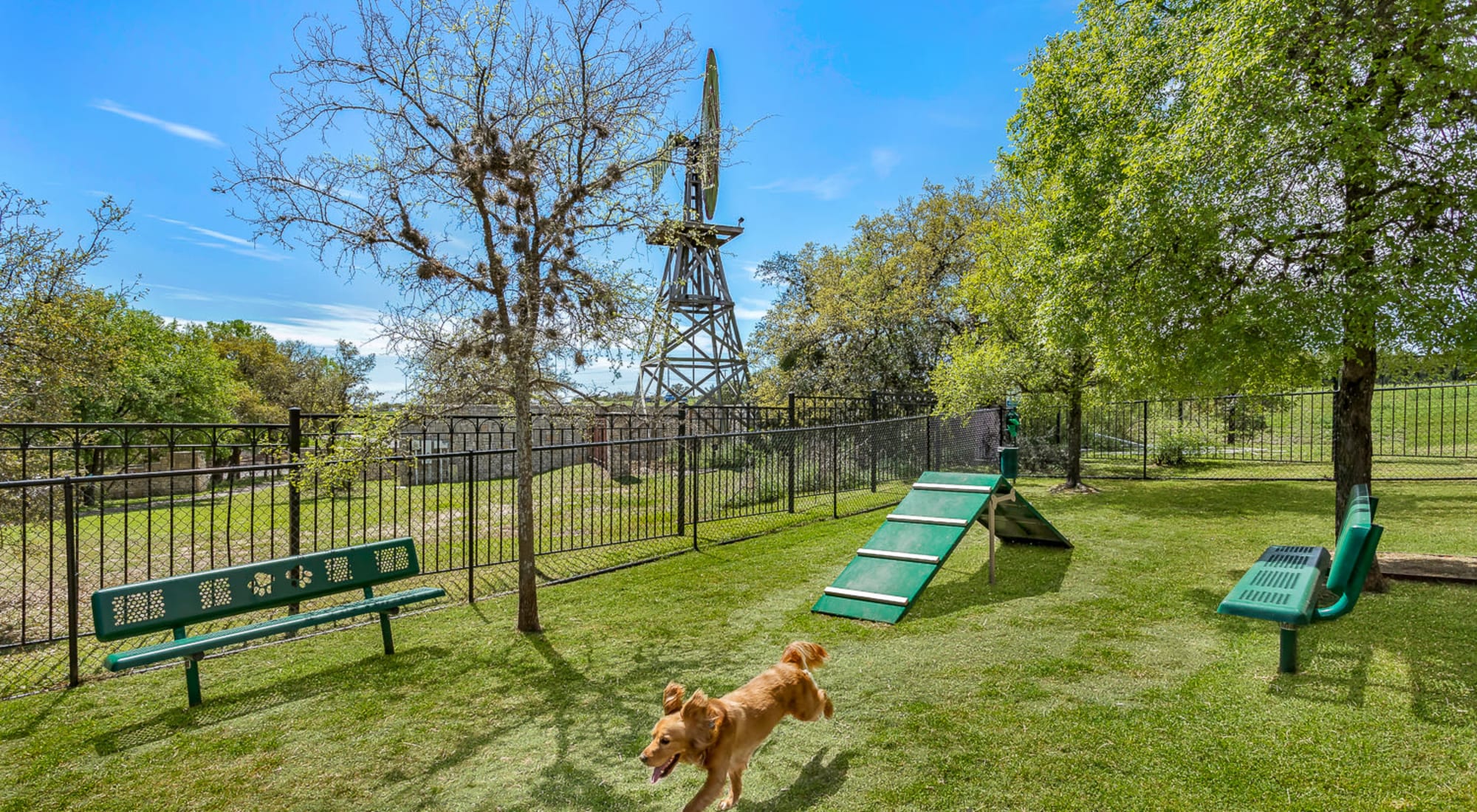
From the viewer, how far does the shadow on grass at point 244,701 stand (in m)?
3.85

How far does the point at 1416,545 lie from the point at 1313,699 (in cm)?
560

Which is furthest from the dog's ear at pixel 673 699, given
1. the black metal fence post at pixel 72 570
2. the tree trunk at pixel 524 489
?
the black metal fence post at pixel 72 570

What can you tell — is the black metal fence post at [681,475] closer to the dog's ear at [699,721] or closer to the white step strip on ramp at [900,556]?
the white step strip on ramp at [900,556]

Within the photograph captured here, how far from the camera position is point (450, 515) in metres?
6.73

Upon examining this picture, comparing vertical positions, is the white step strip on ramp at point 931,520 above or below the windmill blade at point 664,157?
below

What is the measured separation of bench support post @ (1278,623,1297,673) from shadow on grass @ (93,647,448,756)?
594cm

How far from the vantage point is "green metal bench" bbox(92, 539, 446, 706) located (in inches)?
161

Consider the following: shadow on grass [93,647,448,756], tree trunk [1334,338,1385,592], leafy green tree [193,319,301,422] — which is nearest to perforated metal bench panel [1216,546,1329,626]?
tree trunk [1334,338,1385,592]

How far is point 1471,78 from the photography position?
4547 mm

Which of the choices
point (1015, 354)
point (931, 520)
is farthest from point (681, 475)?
point (1015, 354)

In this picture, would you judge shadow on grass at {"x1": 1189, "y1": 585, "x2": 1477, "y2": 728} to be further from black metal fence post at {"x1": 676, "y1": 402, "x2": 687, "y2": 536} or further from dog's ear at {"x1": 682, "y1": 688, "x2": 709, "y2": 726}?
black metal fence post at {"x1": 676, "y1": 402, "x2": 687, "y2": 536}

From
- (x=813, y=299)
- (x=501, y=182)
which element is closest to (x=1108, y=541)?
(x=501, y=182)

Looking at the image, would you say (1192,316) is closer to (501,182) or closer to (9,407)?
(501,182)

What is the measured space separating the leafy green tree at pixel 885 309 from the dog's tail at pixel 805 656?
18020mm
